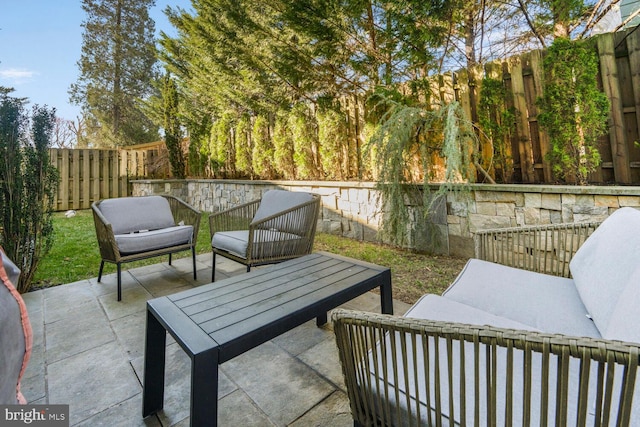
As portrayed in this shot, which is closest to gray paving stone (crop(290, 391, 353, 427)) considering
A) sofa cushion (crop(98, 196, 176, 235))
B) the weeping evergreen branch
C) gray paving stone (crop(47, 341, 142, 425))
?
gray paving stone (crop(47, 341, 142, 425))

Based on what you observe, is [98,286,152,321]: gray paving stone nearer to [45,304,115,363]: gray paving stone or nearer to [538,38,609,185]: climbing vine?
[45,304,115,363]: gray paving stone

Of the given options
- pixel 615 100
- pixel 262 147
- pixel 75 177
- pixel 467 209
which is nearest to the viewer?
pixel 615 100

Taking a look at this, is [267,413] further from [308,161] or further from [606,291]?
[308,161]

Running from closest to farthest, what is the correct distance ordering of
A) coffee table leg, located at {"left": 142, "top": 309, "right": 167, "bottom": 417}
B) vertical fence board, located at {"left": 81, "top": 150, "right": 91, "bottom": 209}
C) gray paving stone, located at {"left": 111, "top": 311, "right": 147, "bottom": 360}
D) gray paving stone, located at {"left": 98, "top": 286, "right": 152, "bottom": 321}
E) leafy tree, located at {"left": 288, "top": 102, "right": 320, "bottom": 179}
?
coffee table leg, located at {"left": 142, "top": 309, "right": 167, "bottom": 417}
gray paving stone, located at {"left": 111, "top": 311, "right": 147, "bottom": 360}
gray paving stone, located at {"left": 98, "top": 286, "right": 152, "bottom": 321}
leafy tree, located at {"left": 288, "top": 102, "right": 320, "bottom": 179}
vertical fence board, located at {"left": 81, "top": 150, "right": 91, "bottom": 209}

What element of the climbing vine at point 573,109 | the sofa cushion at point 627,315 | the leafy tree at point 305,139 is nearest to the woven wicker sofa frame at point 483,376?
the sofa cushion at point 627,315

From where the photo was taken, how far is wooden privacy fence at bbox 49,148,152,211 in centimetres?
805

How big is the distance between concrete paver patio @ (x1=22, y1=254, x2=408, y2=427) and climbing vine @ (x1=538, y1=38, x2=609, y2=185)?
6.89ft

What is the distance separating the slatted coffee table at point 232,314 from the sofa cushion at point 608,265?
3.14 ft

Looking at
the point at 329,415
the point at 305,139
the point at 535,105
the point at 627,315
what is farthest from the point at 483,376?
the point at 305,139

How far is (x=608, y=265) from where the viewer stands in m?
1.24

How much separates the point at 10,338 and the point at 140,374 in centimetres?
123

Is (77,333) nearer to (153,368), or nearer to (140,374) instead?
(140,374)

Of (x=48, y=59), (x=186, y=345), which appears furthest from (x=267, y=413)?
(x=48, y=59)

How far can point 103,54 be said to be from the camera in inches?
470
